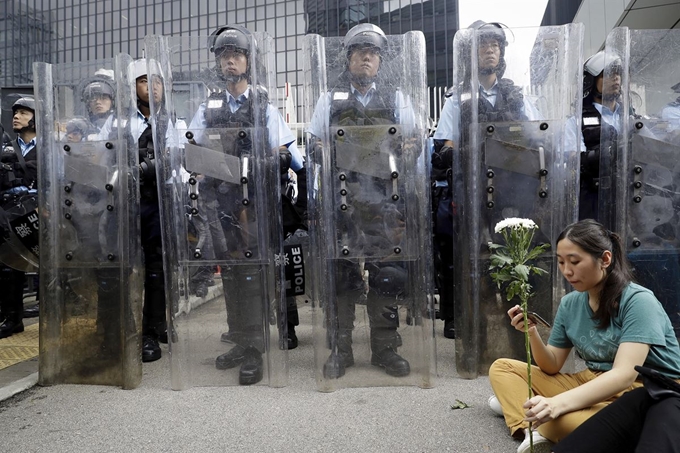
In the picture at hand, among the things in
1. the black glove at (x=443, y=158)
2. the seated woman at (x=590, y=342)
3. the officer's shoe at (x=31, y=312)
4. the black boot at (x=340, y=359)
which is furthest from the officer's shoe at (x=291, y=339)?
the officer's shoe at (x=31, y=312)

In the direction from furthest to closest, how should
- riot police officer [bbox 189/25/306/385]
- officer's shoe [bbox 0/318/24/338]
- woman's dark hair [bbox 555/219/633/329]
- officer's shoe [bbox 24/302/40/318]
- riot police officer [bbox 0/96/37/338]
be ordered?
1. officer's shoe [bbox 24/302/40/318]
2. riot police officer [bbox 0/96/37/338]
3. officer's shoe [bbox 0/318/24/338]
4. riot police officer [bbox 189/25/306/385]
5. woman's dark hair [bbox 555/219/633/329]

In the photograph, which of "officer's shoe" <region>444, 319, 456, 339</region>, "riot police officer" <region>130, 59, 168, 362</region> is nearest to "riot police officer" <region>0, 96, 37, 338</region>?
"riot police officer" <region>130, 59, 168, 362</region>

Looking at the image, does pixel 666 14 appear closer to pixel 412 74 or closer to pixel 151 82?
pixel 412 74

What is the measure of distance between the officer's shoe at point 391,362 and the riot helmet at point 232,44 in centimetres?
195

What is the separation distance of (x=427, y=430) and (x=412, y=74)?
82.5 inches

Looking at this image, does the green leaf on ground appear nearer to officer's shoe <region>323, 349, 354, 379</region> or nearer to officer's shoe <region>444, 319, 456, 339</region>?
officer's shoe <region>323, 349, 354, 379</region>

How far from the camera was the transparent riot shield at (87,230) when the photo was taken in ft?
13.1

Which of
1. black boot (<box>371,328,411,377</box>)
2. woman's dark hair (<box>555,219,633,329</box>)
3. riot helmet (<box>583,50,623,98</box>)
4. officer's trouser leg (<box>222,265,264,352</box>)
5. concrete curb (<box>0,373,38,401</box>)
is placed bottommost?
concrete curb (<box>0,373,38,401</box>)

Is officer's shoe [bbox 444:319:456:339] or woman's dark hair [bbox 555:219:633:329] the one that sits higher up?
woman's dark hair [bbox 555:219:633:329]

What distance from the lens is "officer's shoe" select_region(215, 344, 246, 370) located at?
405cm

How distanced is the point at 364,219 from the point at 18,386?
7.96 feet

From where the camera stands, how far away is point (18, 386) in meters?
3.94

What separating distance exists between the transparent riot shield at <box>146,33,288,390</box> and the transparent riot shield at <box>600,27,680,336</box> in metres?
2.20

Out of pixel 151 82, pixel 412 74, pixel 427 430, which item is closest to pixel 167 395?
pixel 427 430
